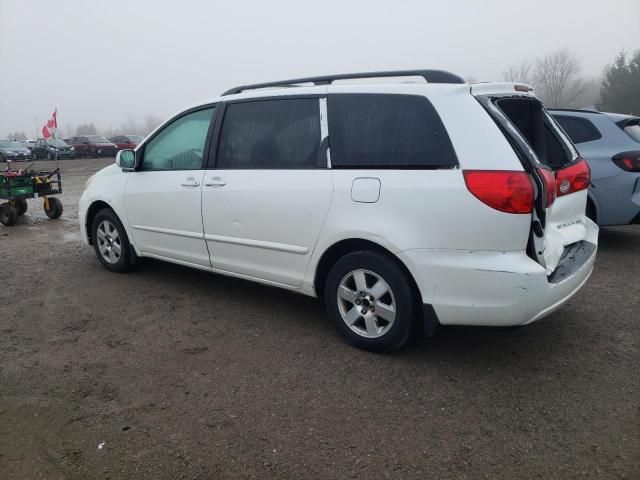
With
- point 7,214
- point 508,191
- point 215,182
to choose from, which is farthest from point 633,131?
point 7,214

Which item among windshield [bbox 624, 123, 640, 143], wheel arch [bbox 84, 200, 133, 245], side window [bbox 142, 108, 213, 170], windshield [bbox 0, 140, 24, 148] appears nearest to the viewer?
side window [bbox 142, 108, 213, 170]

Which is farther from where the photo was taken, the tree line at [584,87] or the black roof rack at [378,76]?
the tree line at [584,87]

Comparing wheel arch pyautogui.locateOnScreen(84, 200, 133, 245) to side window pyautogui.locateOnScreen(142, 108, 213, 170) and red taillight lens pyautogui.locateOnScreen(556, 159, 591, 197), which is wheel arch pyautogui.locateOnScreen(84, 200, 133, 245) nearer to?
side window pyautogui.locateOnScreen(142, 108, 213, 170)

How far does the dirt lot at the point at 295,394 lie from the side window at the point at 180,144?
1228 mm

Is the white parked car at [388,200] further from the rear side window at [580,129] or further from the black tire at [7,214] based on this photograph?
the black tire at [7,214]

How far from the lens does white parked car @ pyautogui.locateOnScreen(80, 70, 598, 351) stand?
9.49ft

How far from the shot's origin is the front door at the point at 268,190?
11.8 feet

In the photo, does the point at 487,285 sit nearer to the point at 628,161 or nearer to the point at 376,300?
the point at 376,300

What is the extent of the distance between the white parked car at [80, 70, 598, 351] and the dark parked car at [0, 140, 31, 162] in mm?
30606

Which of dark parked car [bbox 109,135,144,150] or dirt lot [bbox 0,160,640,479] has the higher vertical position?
dark parked car [bbox 109,135,144,150]

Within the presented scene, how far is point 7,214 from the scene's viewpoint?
8.75 m

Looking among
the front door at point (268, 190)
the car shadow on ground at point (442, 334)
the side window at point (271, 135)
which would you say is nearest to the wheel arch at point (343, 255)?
the front door at point (268, 190)

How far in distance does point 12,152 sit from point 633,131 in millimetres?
32614

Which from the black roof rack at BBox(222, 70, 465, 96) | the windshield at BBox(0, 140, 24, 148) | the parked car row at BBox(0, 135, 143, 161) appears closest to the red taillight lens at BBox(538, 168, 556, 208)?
the black roof rack at BBox(222, 70, 465, 96)
